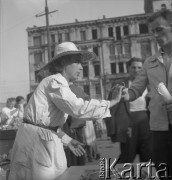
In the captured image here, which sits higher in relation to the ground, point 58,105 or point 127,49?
point 127,49

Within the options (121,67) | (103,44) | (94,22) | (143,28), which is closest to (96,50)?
(103,44)

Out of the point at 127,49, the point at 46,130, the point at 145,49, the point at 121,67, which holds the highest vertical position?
the point at 127,49

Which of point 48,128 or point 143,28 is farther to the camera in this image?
point 143,28

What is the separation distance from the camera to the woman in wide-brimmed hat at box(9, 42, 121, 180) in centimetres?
122

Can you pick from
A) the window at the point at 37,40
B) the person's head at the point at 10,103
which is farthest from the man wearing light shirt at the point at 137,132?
the window at the point at 37,40

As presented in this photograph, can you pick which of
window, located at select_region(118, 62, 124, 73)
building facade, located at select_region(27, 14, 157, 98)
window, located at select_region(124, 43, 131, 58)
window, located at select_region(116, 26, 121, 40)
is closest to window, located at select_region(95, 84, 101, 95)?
building facade, located at select_region(27, 14, 157, 98)

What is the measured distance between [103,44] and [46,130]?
2658 centimetres

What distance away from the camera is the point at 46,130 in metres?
1.30

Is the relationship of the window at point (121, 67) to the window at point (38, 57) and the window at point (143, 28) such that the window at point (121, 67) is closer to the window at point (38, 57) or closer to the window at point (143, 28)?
the window at point (143, 28)

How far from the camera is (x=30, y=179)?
4.12 ft

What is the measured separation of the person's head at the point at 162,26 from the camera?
1.61m

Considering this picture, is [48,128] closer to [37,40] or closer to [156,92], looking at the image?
[156,92]

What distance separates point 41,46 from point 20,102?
24.2 m

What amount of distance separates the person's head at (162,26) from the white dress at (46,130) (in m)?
0.61
